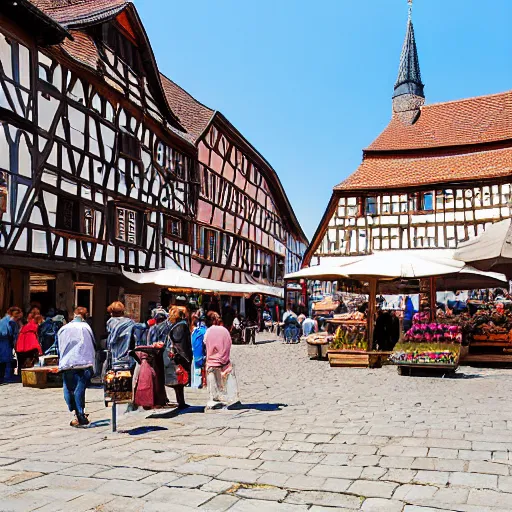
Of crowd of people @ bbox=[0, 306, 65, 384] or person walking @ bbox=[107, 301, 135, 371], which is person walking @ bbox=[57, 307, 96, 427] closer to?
person walking @ bbox=[107, 301, 135, 371]

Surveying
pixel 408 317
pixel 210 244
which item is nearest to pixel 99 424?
pixel 408 317

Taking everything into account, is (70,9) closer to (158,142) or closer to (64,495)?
(158,142)

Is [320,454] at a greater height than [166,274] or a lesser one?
lesser

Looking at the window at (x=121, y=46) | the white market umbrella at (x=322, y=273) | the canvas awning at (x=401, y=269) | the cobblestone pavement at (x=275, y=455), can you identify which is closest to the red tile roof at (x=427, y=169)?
the window at (x=121, y=46)

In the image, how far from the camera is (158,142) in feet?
86.0

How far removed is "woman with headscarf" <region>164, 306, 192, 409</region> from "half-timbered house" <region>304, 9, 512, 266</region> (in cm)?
2489

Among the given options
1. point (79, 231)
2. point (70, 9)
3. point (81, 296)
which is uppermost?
point (70, 9)

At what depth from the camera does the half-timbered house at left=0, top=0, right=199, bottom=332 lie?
16594 mm

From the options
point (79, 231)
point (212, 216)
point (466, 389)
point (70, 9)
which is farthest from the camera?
point (212, 216)

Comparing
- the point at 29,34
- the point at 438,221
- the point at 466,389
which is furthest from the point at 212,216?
the point at 466,389

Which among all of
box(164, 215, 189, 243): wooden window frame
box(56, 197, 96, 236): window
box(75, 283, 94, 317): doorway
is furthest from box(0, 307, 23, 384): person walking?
box(164, 215, 189, 243): wooden window frame

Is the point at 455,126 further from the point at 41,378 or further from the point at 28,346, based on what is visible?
the point at 41,378

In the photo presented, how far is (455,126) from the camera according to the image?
37.9m

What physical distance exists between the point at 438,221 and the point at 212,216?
10.9 metres
